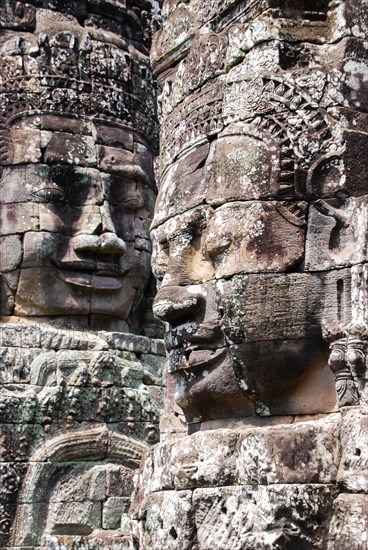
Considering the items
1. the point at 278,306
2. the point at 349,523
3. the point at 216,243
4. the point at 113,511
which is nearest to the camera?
the point at 349,523

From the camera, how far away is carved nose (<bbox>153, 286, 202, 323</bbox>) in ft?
21.7

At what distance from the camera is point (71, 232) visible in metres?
11.7

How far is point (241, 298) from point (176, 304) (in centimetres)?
47

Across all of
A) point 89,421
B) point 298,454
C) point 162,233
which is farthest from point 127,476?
point 298,454

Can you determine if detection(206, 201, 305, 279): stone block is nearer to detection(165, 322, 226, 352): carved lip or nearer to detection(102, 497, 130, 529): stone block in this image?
detection(165, 322, 226, 352): carved lip

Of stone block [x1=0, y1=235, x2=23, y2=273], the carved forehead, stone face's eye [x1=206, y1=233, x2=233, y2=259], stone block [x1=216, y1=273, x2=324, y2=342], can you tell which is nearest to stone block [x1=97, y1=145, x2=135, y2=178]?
stone block [x1=0, y1=235, x2=23, y2=273]

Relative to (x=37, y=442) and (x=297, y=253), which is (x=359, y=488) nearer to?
(x=297, y=253)

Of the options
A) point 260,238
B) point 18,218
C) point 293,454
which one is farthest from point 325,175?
point 18,218

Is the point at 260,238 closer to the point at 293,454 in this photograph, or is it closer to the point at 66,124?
the point at 293,454

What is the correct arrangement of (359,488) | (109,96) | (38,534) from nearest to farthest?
1. (359,488)
2. (38,534)
3. (109,96)

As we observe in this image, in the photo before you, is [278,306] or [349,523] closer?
[349,523]

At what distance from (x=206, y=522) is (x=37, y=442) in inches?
199

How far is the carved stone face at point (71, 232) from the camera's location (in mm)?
11539

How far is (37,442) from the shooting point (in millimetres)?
11141
